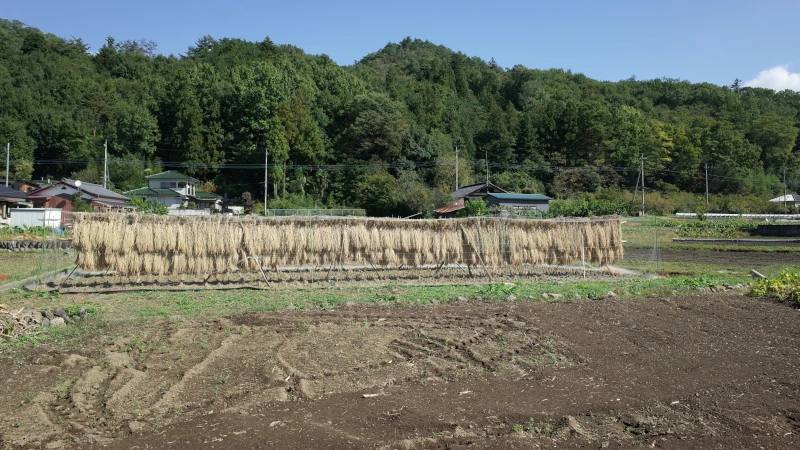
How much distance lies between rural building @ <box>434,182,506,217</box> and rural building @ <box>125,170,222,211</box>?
2349cm

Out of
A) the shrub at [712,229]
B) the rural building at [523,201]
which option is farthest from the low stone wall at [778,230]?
the rural building at [523,201]

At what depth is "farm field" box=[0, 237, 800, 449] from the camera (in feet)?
20.1

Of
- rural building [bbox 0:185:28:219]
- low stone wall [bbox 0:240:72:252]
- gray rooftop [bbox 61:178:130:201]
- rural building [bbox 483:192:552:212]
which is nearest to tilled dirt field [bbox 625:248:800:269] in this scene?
rural building [bbox 483:192:552:212]

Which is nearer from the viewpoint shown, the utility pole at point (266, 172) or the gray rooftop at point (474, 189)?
the gray rooftop at point (474, 189)

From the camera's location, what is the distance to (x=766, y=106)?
108m

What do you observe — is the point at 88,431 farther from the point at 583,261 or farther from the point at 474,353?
the point at 583,261

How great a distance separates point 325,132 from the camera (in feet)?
217

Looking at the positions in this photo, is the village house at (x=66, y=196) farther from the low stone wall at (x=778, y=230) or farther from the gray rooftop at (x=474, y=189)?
the low stone wall at (x=778, y=230)

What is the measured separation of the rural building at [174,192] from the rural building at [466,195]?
2349 centimetres

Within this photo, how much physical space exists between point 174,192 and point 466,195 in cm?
2686

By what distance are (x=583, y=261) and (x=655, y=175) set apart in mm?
66636

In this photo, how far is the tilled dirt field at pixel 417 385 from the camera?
6066 millimetres

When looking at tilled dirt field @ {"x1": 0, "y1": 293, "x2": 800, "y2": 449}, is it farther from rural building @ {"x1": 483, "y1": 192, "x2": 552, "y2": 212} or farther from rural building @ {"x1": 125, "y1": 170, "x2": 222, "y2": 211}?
rural building @ {"x1": 125, "y1": 170, "x2": 222, "y2": 211}

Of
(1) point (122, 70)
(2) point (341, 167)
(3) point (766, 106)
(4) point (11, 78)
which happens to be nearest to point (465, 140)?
(2) point (341, 167)
